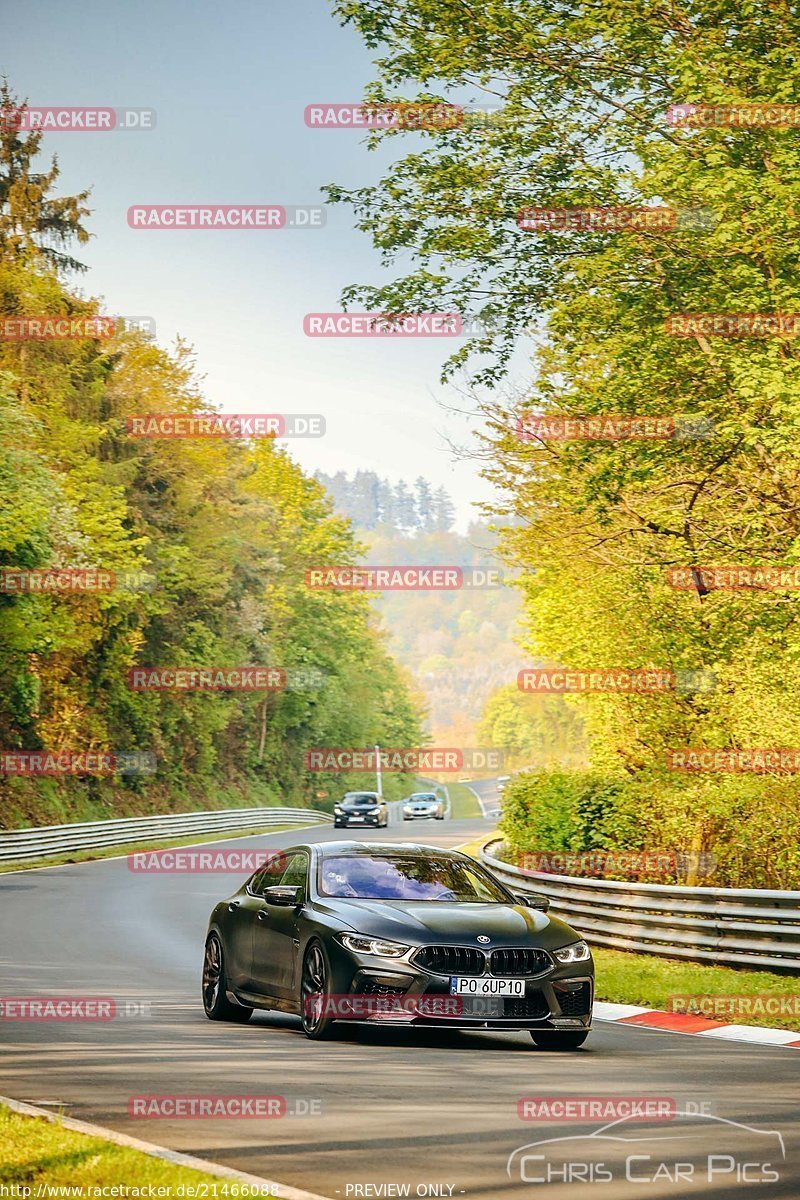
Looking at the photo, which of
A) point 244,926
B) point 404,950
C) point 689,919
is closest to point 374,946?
point 404,950

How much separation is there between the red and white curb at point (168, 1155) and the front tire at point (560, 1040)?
15.3 ft

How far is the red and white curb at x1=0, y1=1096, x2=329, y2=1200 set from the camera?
639cm

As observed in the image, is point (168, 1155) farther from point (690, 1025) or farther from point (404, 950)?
point (690, 1025)

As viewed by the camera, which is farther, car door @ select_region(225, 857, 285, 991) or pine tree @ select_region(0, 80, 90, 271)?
pine tree @ select_region(0, 80, 90, 271)

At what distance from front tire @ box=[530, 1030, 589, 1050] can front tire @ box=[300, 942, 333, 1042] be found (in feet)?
5.11

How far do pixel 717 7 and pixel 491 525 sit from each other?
50.0 ft

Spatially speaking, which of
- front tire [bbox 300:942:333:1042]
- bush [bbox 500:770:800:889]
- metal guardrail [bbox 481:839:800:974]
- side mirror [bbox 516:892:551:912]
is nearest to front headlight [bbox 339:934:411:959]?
front tire [bbox 300:942:333:1042]

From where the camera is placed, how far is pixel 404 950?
37.9 ft

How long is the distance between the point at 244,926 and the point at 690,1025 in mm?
3971

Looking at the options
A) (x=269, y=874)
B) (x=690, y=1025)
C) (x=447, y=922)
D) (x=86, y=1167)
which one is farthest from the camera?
(x=690, y=1025)

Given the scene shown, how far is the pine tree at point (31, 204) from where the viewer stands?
5369 cm

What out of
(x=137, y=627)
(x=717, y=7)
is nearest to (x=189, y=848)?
(x=137, y=627)

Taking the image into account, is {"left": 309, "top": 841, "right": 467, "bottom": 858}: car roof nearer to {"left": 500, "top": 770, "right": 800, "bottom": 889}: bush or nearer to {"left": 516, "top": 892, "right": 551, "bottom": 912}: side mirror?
{"left": 516, "top": 892, "right": 551, "bottom": 912}: side mirror

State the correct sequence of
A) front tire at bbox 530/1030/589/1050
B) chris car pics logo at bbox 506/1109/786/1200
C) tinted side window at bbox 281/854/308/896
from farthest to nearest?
tinted side window at bbox 281/854/308/896
front tire at bbox 530/1030/589/1050
chris car pics logo at bbox 506/1109/786/1200
